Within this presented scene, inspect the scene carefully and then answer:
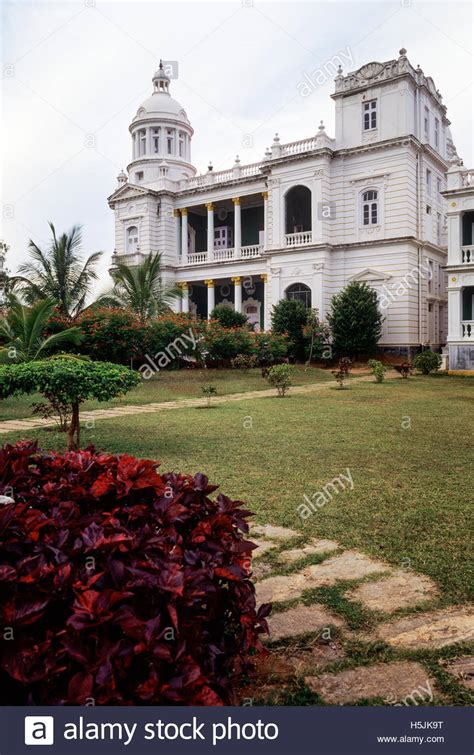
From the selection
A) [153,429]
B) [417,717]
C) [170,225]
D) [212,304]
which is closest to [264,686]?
[417,717]

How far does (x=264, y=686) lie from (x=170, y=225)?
1259 inches

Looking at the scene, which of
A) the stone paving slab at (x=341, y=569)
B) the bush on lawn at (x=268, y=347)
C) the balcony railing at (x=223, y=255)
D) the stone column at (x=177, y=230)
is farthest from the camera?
the stone column at (x=177, y=230)

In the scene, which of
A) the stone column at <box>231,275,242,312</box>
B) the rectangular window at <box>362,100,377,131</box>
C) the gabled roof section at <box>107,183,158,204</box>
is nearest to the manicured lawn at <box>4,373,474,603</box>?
the rectangular window at <box>362,100,377,131</box>

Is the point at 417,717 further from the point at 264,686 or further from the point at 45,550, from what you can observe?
the point at 45,550

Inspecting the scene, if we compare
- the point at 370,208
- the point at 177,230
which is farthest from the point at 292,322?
the point at 177,230

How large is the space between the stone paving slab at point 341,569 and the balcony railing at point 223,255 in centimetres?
2653

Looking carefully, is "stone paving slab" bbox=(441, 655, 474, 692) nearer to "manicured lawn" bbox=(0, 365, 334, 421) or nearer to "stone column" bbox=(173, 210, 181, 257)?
"manicured lawn" bbox=(0, 365, 334, 421)

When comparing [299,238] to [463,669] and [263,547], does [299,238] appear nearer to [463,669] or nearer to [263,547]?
[263,547]

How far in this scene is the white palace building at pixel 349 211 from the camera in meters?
24.4

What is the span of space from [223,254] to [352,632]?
29470 mm

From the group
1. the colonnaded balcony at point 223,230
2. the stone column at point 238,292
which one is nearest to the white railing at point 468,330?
the colonnaded balcony at point 223,230

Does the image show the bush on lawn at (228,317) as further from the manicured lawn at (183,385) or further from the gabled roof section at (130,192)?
the gabled roof section at (130,192)

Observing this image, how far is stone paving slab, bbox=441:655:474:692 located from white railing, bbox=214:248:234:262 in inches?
1141

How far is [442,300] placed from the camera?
27.4m
